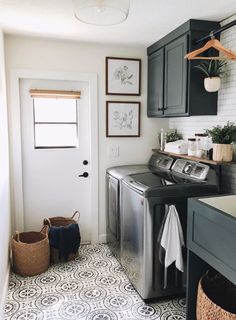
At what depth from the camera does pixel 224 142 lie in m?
2.34

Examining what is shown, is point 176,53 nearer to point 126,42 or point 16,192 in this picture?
point 126,42

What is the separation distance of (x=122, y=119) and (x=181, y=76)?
3.12 feet

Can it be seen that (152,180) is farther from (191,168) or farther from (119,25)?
(119,25)

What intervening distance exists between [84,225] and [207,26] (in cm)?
248

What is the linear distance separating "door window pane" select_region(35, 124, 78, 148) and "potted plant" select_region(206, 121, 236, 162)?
5.31ft

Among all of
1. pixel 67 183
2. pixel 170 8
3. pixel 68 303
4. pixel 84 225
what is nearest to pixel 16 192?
pixel 67 183

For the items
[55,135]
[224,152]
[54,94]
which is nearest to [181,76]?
[224,152]

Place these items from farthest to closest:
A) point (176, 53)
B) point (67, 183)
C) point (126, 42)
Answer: point (67, 183) → point (126, 42) → point (176, 53)

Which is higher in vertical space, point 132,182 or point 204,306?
point 132,182

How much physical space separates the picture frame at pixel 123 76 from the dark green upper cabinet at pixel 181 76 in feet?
0.99

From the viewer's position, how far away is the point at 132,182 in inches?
98.3

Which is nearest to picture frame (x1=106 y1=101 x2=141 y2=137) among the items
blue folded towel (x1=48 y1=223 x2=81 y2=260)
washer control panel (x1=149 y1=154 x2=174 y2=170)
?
washer control panel (x1=149 y1=154 x2=174 y2=170)

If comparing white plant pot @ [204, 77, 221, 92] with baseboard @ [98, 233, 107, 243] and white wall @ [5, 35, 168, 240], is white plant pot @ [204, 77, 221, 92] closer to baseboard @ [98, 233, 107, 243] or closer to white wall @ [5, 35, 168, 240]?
white wall @ [5, 35, 168, 240]

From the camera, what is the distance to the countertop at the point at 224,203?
5.66ft
